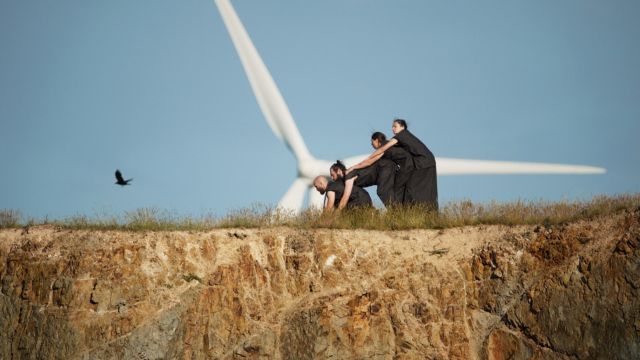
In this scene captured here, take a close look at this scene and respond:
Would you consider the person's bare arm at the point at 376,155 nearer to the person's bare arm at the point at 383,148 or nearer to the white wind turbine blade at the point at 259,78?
the person's bare arm at the point at 383,148

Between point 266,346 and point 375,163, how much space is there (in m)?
4.51

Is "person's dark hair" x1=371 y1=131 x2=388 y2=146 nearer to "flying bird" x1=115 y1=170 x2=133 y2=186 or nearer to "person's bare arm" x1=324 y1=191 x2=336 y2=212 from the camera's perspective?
"person's bare arm" x1=324 y1=191 x2=336 y2=212

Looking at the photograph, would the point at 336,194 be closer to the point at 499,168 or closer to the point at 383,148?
the point at 383,148

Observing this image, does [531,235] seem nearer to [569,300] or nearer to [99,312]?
[569,300]

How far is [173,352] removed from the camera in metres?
18.7

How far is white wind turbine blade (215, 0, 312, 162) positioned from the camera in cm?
2803

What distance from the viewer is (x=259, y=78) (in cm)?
2878

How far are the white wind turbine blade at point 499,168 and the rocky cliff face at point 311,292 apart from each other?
907cm

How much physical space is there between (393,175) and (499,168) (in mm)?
8377

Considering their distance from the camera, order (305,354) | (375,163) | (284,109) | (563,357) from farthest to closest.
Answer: (284,109) < (375,163) < (305,354) < (563,357)

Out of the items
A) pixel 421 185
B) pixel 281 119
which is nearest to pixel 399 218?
pixel 421 185

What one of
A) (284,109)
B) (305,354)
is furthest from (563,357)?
(284,109)

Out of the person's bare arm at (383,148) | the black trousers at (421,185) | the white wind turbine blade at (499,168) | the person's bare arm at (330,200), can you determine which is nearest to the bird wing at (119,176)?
the person's bare arm at (330,200)

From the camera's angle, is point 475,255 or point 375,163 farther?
point 375,163
